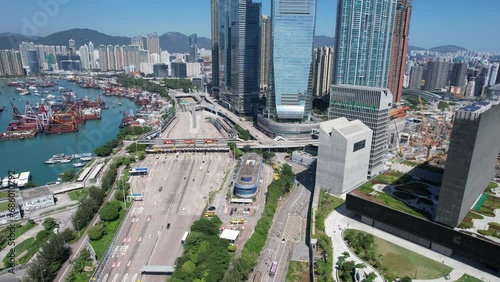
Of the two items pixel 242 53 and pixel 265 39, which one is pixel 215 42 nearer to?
pixel 265 39

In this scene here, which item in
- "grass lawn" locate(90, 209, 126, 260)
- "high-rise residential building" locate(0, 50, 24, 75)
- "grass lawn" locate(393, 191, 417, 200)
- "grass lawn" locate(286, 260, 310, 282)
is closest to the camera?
"grass lawn" locate(286, 260, 310, 282)

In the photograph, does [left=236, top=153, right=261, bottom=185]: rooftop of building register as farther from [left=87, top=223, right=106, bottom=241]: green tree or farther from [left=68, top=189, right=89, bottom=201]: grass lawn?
[left=68, top=189, right=89, bottom=201]: grass lawn

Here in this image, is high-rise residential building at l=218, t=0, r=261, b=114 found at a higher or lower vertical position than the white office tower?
higher

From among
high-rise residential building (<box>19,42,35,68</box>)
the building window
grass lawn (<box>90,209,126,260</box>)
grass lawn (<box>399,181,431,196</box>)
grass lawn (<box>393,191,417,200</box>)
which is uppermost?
high-rise residential building (<box>19,42,35,68</box>)

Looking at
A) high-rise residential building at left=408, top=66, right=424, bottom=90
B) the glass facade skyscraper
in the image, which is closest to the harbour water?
the glass facade skyscraper

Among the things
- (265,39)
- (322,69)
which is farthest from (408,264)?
(265,39)

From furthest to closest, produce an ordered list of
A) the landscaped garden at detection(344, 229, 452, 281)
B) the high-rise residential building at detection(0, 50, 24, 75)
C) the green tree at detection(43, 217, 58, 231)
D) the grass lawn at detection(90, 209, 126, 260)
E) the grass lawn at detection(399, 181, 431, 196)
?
1. the high-rise residential building at detection(0, 50, 24, 75)
2. the grass lawn at detection(399, 181, 431, 196)
3. the green tree at detection(43, 217, 58, 231)
4. the grass lawn at detection(90, 209, 126, 260)
5. the landscaped garden at detection(344, 229, 452, 281)

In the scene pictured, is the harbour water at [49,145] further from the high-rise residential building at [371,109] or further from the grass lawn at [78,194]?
the high-rise residential building at [371,109]

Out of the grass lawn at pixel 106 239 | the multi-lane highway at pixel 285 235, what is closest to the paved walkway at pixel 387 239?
the multi-lane highway at pixel 285 235

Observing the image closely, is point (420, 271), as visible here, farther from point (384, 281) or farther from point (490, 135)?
point (490, 135)
